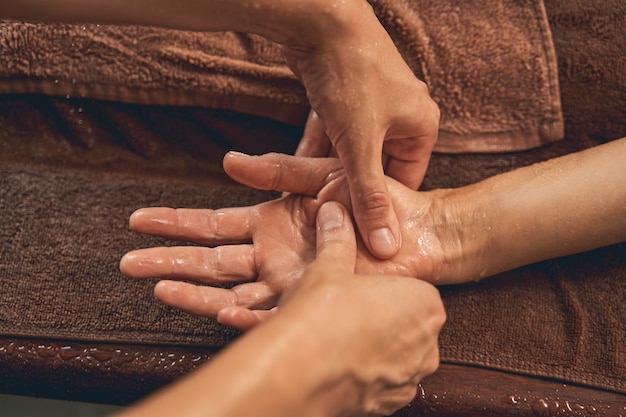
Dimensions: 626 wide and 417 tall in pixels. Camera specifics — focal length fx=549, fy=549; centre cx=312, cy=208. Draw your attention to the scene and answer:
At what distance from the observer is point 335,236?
0.90 m

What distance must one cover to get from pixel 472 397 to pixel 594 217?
1.21 ft

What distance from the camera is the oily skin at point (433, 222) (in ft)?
3.04

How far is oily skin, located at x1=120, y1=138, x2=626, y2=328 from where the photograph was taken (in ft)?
3.04

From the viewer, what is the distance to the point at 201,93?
1106 millimetres

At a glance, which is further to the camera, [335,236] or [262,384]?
[335,236]

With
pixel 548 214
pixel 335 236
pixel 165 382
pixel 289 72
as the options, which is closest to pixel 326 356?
pixel 335 236

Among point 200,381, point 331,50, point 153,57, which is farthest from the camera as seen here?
point 153,57

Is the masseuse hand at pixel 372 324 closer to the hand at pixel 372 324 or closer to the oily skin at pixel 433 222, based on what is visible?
the hand at pixel 372 324

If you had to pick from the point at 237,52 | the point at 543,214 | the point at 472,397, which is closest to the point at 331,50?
the point at 237,52

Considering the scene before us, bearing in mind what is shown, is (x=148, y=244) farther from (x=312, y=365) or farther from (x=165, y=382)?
(x=312, y=365)

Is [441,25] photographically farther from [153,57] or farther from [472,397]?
[472,397]

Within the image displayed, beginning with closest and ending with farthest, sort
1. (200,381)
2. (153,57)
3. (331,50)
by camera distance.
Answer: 1. (200,381)
2. (331,50)
3. (153,57)

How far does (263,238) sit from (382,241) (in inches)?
8.4

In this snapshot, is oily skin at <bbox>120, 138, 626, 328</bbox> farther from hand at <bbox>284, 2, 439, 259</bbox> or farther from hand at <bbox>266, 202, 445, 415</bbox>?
hand at <bbox>266, 202, 445, 415</bbox>
